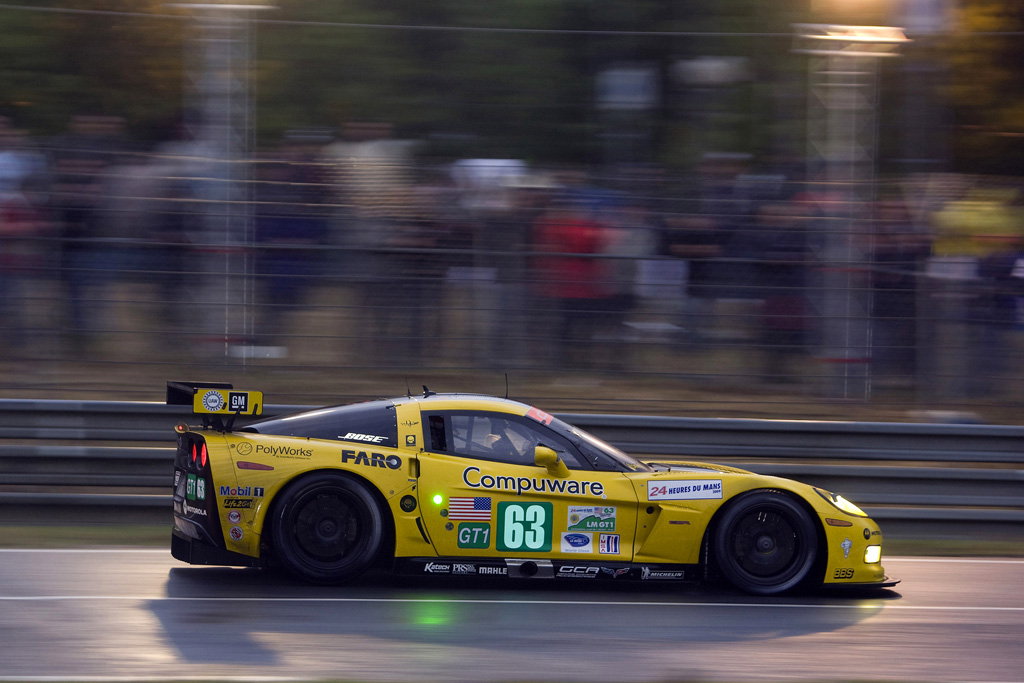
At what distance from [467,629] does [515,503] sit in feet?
3.27

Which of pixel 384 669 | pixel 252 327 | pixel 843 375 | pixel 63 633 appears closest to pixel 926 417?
pixel 843 375

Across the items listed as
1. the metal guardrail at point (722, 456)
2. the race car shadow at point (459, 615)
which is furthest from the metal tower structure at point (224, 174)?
the race car shadow at point (459, 615)

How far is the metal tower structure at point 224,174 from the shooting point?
993 cm

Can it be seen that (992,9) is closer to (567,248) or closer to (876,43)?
(876,43)

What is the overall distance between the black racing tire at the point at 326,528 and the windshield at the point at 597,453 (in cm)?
124

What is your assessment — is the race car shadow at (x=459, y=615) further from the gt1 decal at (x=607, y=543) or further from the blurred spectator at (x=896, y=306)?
the blurred spectator at (x=896, y=306)

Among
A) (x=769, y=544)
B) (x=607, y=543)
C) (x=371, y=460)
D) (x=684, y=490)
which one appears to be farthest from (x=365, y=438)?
(x=769, y=544)

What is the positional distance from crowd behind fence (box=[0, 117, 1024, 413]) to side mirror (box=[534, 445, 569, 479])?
118 inches

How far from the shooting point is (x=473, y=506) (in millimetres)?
6875

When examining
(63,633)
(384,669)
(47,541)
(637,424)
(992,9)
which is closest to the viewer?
(384,669)

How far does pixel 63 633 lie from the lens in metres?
5.88

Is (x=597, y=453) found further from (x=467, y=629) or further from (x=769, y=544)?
(x=467, y=629)

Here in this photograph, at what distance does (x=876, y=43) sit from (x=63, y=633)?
861 cm

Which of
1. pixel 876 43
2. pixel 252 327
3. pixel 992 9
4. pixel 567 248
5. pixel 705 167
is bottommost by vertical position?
pixel 252 327
